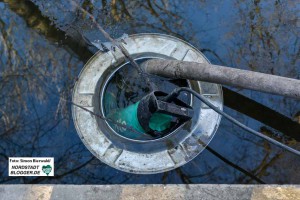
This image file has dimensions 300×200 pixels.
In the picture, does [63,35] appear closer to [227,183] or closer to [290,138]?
[227,183]

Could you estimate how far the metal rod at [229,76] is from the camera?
235 centimetres

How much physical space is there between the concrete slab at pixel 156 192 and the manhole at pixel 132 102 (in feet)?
0.69

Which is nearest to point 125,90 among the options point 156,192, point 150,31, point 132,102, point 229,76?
point 132,102

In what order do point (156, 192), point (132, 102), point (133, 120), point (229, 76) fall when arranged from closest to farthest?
point (229, 76), point (156, 192), point (133, 120), point (132, 102)

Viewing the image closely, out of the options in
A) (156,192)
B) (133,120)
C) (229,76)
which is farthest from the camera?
(133,120)

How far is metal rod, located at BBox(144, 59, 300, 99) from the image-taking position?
2.35m

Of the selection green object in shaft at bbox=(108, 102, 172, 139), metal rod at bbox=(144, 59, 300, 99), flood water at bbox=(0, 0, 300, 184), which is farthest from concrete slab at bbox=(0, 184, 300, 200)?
metal rod at bbox=(144, 59, 300, 99)

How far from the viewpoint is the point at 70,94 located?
321 centimetres

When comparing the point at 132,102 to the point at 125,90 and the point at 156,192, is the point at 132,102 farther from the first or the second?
the point at 156,192

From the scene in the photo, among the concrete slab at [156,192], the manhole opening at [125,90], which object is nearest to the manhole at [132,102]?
the manhole opening at [125,90]

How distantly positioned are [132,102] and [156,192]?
0.80 meters

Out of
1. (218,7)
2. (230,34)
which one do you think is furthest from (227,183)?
(218,7)

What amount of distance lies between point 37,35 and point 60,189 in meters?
1.30

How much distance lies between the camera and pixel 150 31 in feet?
10.9
